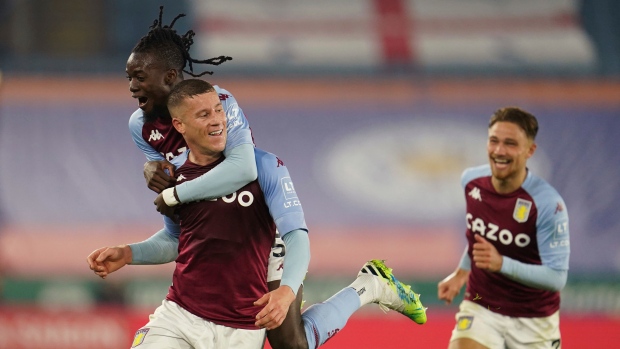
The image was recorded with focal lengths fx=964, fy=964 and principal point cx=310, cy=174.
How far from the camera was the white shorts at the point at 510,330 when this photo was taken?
18.1 feet

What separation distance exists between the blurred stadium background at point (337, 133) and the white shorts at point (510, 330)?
77.4 inches

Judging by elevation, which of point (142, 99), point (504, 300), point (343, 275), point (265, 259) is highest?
point (142, 99)

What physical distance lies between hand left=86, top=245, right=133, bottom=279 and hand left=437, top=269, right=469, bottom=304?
1891 millimetres

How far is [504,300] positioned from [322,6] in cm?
753

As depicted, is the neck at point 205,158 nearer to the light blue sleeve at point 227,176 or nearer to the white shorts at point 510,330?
the light blue sleeve at point 227,176

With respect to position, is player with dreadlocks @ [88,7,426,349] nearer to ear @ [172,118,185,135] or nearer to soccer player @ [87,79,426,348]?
soccer player @ [87,79,426,348]

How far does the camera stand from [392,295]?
207 inches

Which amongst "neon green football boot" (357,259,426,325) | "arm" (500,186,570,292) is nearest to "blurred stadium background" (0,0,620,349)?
"neon green football boot" (357,259,426,325)

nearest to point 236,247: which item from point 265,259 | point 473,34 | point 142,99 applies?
point 265,259

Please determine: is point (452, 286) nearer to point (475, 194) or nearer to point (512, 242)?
point (512, 242)

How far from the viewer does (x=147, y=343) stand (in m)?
4.36

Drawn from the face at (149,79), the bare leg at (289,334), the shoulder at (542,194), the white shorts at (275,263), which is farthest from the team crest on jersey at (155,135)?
the shoulder at (542,194)

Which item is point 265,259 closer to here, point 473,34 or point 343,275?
point 343,275

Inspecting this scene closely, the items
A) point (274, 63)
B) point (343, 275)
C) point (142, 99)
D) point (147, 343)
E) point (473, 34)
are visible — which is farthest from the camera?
point (473, 34)
